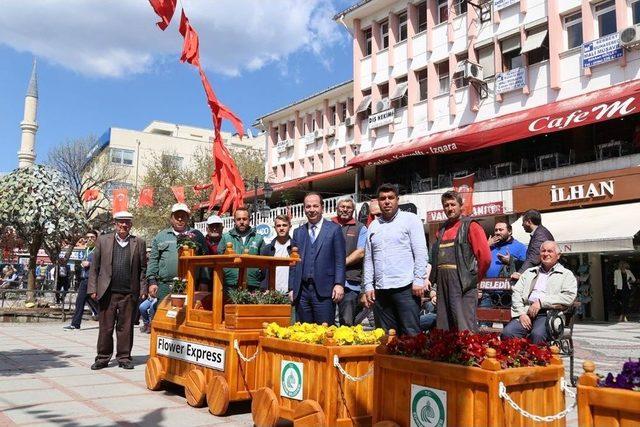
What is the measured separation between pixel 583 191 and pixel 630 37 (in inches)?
177

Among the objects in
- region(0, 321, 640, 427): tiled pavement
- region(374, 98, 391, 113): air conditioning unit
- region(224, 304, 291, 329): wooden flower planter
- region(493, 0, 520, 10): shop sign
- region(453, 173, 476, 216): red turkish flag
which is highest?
region(493, 0, 520, 10): shop sign

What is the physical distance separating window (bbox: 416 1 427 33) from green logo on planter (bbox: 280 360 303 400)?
23217 millimetres

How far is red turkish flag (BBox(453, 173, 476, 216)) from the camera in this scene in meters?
21.5

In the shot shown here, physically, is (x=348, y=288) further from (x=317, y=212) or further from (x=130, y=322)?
(x=130, y=322)

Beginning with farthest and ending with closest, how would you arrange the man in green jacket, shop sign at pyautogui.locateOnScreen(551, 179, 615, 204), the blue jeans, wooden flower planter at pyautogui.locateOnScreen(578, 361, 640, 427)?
shop sign at pyautogui.locateOnScreen(551, 179, 615, 204)
the blue jeans
the man in green jacket
wooden flower planter at pyautogui.locateOnScreen(578, 361, 640, 427)

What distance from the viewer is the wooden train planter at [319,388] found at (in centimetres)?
396

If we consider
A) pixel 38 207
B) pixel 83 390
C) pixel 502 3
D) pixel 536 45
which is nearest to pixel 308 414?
pixel 83 390

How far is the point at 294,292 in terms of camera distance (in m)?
5.86

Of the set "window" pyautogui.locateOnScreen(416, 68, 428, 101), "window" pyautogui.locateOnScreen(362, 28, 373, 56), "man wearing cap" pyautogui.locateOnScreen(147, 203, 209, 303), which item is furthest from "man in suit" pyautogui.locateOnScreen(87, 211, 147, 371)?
"window" pyautogui.locateOnScreen(362, 28, 373, 56)

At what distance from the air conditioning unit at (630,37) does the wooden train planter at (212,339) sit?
1554 centimetres

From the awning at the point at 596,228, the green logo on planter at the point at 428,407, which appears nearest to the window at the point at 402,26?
the awning at the point at 596,228

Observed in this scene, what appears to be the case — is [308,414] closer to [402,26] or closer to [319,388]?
[319,388]

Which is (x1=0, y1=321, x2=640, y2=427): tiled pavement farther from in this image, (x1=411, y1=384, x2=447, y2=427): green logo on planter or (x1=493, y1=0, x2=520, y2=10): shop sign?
(x1=493, y1=0, x2=520, y2=10): shop sign

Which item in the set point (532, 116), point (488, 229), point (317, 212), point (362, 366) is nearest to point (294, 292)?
point (317, 212)
